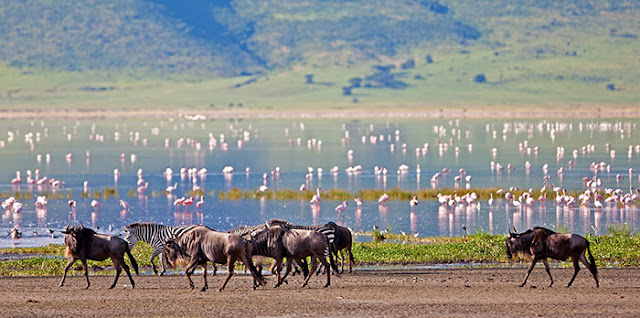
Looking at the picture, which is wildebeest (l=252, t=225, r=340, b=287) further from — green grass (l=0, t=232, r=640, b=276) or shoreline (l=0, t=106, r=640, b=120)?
shoreline (l=0, t=106, r=640, b=120)

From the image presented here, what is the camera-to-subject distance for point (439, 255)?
21.9m

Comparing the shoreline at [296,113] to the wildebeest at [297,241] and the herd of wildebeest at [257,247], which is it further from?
the wildebeest at [297,241]

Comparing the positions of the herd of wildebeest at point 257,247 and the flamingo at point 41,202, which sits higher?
the herd of wildebeest at point 257,247

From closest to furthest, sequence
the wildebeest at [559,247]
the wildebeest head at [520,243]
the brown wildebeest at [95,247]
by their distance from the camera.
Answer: the wildebeest at [559,247] < the wildebeest head at [520,243] < the brown wildebeest at [95,247]

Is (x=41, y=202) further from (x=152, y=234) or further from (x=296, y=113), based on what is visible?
(x=296, y=113)

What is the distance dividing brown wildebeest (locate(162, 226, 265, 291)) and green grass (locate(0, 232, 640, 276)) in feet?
11.3

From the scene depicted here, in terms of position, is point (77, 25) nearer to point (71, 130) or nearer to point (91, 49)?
point (91, 49)

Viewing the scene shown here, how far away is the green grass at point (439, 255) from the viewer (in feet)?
68.7

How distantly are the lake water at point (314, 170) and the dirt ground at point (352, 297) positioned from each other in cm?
880

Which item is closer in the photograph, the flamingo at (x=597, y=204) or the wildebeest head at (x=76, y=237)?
the wildebeest head at (x=76, y=237)

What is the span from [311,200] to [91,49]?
5836 inches

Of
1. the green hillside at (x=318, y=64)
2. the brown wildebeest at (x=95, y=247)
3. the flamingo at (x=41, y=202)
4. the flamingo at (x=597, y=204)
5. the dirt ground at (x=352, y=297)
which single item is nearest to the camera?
the dirt ground at (x=352, y=297)

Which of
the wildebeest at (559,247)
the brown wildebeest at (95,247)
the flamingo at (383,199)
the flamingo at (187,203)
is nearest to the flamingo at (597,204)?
the flamingo at (383,199)

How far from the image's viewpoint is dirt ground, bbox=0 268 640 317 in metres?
15.7
